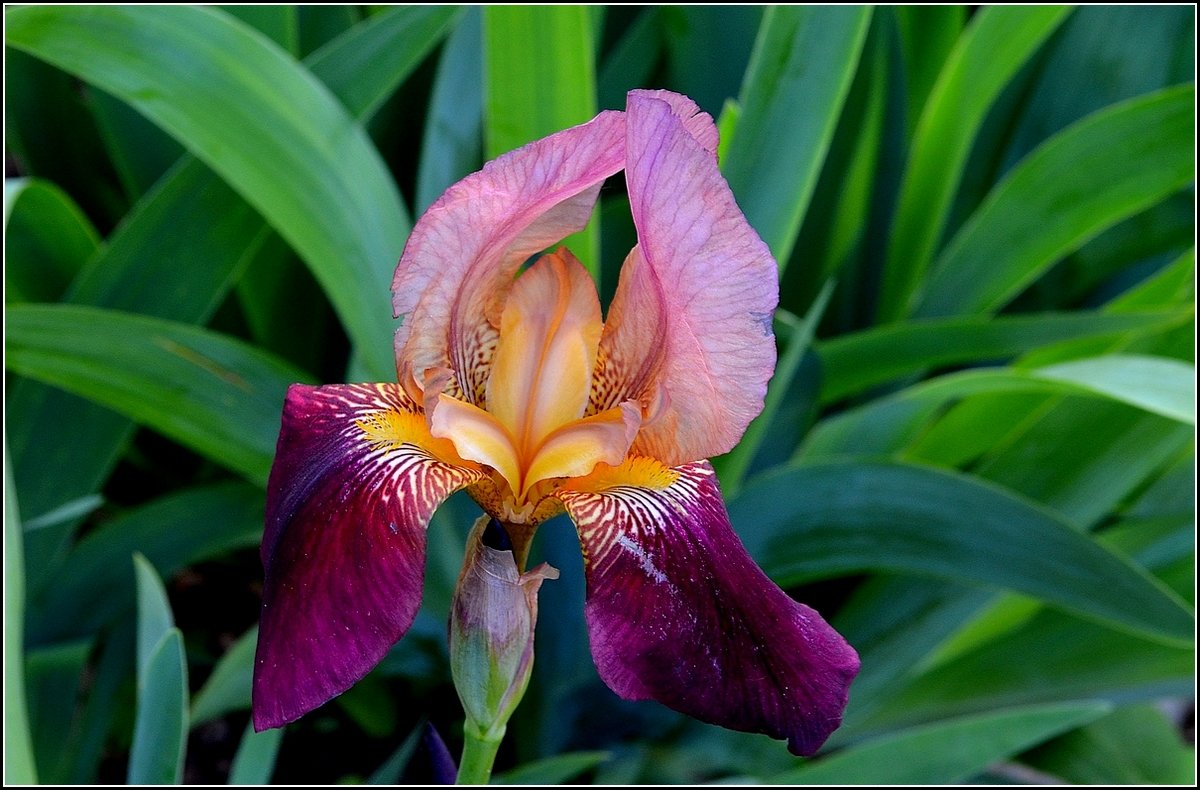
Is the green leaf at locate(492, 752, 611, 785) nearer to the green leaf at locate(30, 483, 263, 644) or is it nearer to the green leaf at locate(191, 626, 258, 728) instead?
the green leaf at locate(191, 626, 258, 728)

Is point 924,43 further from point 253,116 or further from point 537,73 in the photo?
point 253,116

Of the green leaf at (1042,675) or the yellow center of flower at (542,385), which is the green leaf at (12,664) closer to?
the yellow center of flower at (542,385)

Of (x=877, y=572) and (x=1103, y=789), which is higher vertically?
(x=877, y=572)

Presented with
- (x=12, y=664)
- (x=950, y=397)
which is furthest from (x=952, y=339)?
(x=12, y=664)

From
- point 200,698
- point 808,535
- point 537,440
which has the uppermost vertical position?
point 537,440

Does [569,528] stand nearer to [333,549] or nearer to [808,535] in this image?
[808,535]

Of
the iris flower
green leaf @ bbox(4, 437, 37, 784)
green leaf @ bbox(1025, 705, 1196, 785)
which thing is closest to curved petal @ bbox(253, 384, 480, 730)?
the iris flower

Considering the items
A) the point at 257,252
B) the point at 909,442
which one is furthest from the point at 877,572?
the point at 257,252
